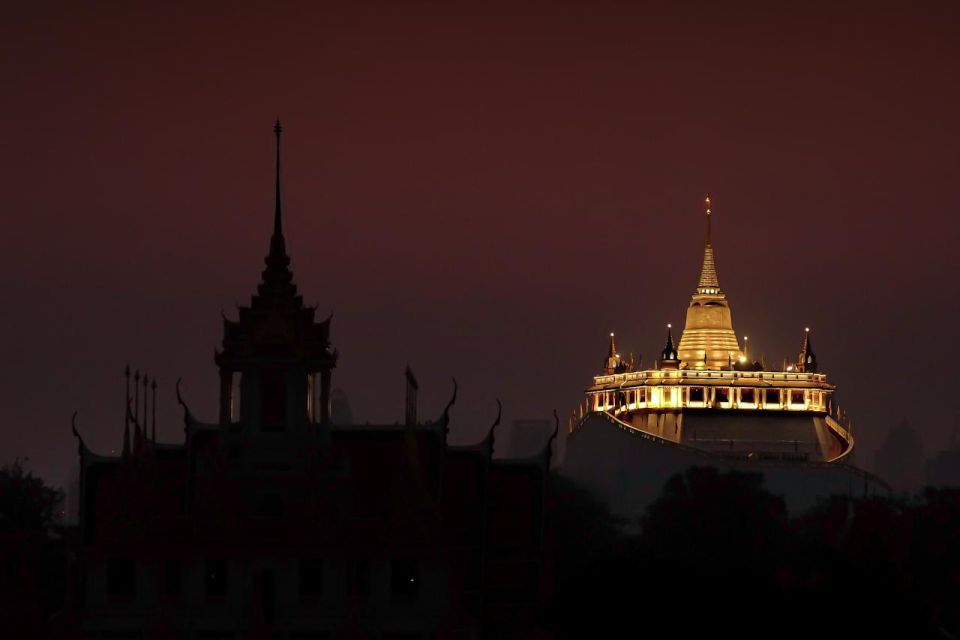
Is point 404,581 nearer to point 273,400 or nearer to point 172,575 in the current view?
point 172,575

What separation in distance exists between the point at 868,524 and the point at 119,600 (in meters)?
49.7

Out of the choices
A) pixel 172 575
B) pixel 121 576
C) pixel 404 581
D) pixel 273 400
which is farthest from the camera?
pixel 273 400

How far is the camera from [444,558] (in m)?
90.1

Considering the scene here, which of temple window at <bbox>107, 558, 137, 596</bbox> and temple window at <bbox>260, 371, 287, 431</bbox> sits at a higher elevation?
temple window at <bbox>260, 371, 287, 431</bbox>

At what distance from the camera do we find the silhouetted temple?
89312 millimetres

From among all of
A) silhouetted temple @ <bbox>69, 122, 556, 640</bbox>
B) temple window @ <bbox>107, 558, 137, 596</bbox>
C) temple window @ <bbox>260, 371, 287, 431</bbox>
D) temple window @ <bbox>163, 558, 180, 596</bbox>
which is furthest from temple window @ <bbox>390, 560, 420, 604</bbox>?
temple window @ <bbox>107, 558, 137, 596</bbox>

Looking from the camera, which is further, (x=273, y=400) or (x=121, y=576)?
(x=273, y=400)

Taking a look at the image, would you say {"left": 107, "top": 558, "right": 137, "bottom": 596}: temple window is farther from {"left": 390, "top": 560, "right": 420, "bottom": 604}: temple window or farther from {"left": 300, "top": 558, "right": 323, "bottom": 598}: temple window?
{"left": 390, "top": 560, "right": 420, "bottom": 604}: temple window

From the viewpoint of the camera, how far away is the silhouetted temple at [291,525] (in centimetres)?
8931

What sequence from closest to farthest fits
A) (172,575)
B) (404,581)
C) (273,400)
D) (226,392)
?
(172,575) → (404,581) → (273,400) → (226,392)

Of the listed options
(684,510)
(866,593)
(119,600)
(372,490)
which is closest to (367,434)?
(372,490)

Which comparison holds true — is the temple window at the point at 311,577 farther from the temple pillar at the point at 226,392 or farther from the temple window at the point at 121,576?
the temple pillar at the point at 226,392

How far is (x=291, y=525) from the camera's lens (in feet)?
296

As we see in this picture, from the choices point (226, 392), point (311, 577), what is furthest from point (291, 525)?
point (226, 392)
